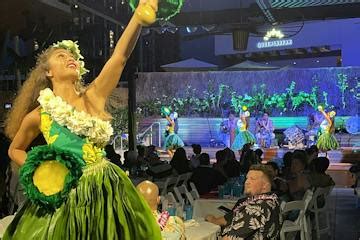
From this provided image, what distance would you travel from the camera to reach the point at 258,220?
10.5 feet

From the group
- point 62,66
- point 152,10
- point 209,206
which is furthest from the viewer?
point 209,206

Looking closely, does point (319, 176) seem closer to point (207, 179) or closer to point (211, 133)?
point (207, 179)

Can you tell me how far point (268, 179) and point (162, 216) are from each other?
87 centimetres

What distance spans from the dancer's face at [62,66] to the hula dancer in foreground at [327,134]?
38.3 ft

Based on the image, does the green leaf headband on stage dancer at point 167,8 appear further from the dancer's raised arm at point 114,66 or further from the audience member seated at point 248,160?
the audience member seated at point 248,160

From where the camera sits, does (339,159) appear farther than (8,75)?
Yes

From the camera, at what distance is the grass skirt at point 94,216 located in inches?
74.9

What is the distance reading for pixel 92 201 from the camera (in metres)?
1.95

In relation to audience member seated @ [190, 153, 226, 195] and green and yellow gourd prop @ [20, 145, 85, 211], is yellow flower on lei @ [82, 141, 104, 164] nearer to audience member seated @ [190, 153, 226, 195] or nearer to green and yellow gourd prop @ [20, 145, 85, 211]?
green and yellow gourd prop @ [20, 145, 85, 211]

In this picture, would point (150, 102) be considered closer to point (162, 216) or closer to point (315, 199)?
point (315, 199)

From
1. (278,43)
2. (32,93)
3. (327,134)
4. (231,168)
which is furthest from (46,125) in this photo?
(278,43)

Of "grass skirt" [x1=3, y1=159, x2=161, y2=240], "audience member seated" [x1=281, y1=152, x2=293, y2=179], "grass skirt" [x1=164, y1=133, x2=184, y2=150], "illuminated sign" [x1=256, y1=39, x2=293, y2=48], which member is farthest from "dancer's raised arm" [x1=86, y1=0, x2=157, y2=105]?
"illuminated sign" [x1=256, y1=39, x2=293, y2=48]

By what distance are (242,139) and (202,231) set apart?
10.9 metres

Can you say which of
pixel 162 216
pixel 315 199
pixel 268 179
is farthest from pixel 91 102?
pixel 315 199
